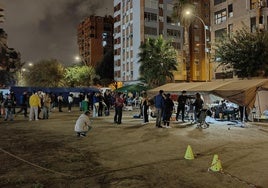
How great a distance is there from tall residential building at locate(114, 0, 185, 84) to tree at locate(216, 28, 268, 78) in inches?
1201

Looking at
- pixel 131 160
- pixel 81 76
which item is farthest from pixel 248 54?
pixel 81 76

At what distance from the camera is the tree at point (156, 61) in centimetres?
4244

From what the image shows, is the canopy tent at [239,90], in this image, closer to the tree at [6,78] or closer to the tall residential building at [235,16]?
the tall residential building at [235,16]

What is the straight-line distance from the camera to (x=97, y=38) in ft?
322

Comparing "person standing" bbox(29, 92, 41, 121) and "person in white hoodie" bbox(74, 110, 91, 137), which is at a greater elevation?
"person standing" bbox(29, 92, 41, 121)

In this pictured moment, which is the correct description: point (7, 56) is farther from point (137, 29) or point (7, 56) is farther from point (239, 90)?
point (239, 90)

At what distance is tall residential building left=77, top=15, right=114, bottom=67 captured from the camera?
9756 centimetres

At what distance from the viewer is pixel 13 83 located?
278 feet

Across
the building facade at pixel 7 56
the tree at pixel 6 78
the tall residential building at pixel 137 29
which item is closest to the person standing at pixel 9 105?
the tall residential building at pixel 137 29

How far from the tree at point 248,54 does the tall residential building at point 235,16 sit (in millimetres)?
4182

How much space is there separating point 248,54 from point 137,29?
115 feet

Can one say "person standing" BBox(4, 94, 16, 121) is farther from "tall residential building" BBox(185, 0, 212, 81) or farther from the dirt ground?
"tall residential building" BBox(185, 0, 212, 81)

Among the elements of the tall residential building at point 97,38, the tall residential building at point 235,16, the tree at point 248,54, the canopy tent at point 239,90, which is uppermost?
the tall residential building at point 97,38

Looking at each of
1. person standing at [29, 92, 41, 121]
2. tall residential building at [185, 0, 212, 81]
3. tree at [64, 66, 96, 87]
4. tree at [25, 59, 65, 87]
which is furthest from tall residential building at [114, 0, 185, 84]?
person standing at [29, 92, 41, 121]
